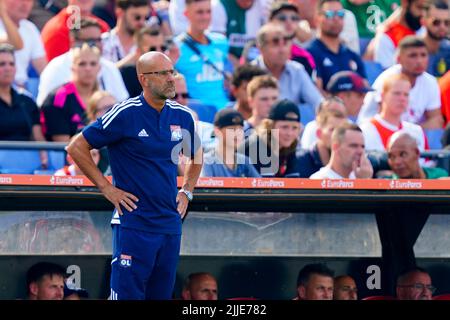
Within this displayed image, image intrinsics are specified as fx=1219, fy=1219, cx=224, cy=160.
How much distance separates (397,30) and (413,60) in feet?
4.13

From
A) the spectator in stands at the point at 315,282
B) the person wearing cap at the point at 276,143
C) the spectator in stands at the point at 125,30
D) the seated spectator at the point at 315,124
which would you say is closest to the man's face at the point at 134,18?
the spectator in stands at the point at 125,30

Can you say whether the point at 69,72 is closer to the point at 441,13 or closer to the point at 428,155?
the point at 428,155

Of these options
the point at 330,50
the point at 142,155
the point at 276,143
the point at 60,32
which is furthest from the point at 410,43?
the point at 142,155

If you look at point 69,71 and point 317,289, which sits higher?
point 69,71

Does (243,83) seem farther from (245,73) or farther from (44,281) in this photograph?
(44,281)

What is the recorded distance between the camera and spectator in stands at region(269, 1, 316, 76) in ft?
39.6

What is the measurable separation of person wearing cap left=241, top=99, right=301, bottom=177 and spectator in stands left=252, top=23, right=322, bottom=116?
1.55 m

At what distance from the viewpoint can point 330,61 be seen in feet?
40.0

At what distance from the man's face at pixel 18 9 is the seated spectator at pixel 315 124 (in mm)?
2952

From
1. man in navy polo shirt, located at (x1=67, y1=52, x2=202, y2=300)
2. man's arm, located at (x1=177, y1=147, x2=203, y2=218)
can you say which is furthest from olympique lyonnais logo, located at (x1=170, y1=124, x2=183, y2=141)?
man's arm, located at (x1=177, y1=147, x2=203, y2=218)

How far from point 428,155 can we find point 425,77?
2.12 meters

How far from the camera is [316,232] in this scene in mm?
8844

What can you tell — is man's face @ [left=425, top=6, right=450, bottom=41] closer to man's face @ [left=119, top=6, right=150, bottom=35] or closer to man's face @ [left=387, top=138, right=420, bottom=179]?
man's face @ [left=119, top=6, right=150, bottom=35]
